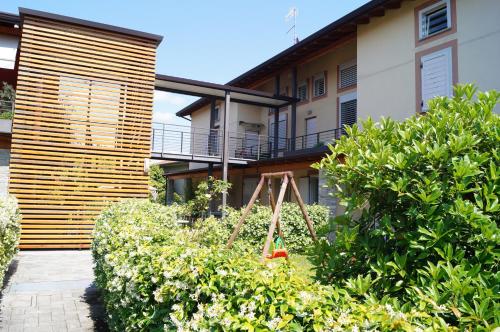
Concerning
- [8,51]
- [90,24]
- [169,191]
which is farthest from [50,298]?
[169,191]

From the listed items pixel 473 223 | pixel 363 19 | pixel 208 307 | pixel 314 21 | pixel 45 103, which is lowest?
pixel 208 307

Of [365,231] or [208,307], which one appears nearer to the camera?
[208,307]

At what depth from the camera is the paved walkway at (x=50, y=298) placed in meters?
4.92

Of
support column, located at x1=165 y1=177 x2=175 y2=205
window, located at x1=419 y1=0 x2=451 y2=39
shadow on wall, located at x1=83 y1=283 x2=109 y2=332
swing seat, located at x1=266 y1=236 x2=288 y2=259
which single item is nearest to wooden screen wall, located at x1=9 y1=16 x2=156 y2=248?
shadow on wall, located at x1=83 y1=283 x2=109 y2=332

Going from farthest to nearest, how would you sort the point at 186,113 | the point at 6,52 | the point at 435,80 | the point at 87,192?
the point at 186,113, the point at 6,52, the point at 435,80, the point at 87,192

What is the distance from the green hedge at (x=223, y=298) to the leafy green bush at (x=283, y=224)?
615 cm

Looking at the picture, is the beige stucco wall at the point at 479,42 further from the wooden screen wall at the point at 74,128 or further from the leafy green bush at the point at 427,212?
the wooden screen wall at the point at 74,128

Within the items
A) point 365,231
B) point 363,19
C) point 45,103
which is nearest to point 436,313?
point 365,231

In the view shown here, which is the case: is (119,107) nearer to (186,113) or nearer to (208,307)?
(208,307)

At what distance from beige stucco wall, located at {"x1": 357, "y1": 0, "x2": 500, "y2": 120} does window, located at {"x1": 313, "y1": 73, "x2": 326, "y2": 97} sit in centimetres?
404

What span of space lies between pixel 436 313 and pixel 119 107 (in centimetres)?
1126

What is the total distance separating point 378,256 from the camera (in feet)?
8.22

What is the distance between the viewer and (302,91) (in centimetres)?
1984

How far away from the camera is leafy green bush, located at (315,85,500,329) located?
6.76ft
